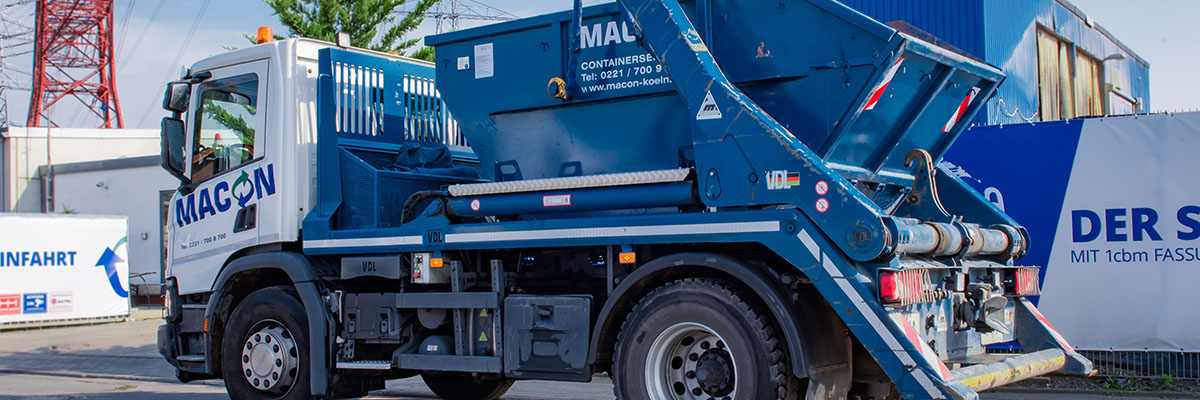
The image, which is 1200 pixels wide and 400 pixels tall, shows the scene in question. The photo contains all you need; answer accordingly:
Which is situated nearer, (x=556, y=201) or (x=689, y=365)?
(x=689, y=365)

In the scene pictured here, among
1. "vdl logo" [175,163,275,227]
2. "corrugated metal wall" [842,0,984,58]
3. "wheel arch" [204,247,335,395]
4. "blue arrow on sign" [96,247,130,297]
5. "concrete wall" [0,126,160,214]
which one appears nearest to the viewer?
"wheel arch" [204,247,335,395]

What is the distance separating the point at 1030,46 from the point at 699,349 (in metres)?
13.9

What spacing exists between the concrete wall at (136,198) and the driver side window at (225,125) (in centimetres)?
2027

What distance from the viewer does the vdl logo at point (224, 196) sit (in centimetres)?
822

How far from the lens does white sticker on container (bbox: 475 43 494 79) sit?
7.45 meters

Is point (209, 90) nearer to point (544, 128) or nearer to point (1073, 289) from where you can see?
point (544, 128)

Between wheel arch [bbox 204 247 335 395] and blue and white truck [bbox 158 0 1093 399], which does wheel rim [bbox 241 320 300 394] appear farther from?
wheel arch [bbox 204 247 335 395]

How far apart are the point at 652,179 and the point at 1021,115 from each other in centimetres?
1274

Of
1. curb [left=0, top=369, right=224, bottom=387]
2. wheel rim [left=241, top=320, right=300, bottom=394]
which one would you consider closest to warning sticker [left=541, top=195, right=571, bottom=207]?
wheel rim [left=241, top=320, right=300, bottom=394]

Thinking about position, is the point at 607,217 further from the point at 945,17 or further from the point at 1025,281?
the point at 945,17

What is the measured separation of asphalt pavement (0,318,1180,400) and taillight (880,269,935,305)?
3715 mm

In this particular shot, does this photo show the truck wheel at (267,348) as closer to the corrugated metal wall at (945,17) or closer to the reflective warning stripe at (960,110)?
the reflective warning stripe at (960,110)

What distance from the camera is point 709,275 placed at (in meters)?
6.07

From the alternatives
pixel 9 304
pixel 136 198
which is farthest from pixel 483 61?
pixel 136 198
